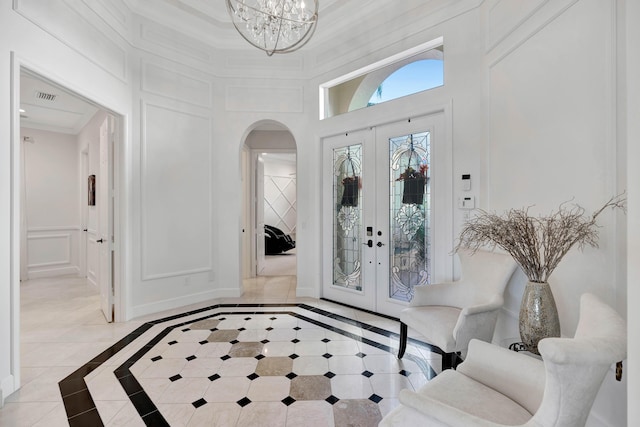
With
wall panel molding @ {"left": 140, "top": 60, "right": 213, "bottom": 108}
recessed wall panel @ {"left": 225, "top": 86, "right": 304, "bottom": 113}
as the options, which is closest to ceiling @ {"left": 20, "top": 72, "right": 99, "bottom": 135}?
wall panel molding @ {"left": 140, "top": 60, "right": 213, "bottom": 108}

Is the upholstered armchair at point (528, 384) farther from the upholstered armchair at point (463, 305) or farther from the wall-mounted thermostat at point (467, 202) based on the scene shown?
the wall-mounted thermostat at point (467, 202)

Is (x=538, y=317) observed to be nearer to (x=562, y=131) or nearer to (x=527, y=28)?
(x=562, y=131)

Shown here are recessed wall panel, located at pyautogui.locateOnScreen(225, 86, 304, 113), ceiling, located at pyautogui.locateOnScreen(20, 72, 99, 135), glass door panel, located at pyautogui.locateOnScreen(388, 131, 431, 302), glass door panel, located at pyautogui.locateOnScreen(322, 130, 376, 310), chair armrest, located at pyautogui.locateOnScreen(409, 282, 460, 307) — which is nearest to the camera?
chair armrest, located at pyautogui.locateOnScreen(409, 282, 460, 307)

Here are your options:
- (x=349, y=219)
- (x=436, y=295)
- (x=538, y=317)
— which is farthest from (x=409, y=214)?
(x=538, y=317)

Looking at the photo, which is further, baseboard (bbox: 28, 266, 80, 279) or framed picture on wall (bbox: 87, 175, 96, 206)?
baseboard (bbox: 28, 266, 80, 279)

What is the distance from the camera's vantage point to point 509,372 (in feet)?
4.62

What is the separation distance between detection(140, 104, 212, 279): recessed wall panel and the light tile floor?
2.32 ft

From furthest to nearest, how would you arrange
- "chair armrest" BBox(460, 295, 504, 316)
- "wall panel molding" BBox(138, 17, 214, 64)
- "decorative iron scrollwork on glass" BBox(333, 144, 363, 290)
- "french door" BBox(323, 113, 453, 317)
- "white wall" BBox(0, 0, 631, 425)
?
"decorative iron scrollwork on glass" BBox(333, 144, 363, 290) → "wall panel molding" BBox(138, 17, 214, 64) → "french door" BBox(323, 113, 453, 317) → "chair armrest" BBox(460, 295, 504, 316) → "white wall" BBox(0, 0, 631, 425)

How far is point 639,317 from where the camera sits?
2.82 feet

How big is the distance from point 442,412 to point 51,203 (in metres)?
7.55

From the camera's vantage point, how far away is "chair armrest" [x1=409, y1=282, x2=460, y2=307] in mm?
2650

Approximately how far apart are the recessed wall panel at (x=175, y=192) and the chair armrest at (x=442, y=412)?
3645mm

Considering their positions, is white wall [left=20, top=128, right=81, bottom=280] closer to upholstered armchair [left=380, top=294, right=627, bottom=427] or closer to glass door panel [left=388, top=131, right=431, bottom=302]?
glass door panel [left=388, top=131, right=431, bottom=302]

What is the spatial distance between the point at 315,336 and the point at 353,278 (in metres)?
1.16
